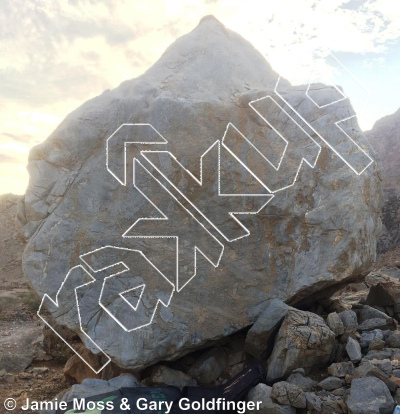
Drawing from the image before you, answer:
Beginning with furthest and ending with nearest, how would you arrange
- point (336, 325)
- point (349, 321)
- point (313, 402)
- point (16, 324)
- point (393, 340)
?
point (16, 324) < point (349, 321) < point (336, 325) < point (393, 340) < point (313, 402)

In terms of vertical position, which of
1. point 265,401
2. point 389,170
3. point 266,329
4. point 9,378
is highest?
point 389,170

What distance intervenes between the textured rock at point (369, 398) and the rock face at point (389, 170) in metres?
9.54

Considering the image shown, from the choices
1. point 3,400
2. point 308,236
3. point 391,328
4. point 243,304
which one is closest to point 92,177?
point 243,304

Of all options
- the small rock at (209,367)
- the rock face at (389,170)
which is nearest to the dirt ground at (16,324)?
the small rock at (209,367)

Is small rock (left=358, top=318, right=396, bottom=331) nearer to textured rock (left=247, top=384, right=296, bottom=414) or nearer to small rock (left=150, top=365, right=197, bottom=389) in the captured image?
textured rock (left=247, top=384, right=296, bottom=414)

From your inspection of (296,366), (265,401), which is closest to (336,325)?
(296,366)

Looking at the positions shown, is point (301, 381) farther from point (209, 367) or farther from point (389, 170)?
point (389, 170)

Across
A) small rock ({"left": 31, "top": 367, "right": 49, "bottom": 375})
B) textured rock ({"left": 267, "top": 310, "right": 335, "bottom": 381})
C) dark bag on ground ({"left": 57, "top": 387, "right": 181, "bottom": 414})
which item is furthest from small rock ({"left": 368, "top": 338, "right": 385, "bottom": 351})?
small rock ({"left": 31, "top": 367, "right": 49, "bottom": 375})

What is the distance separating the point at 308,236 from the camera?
4.56 meters

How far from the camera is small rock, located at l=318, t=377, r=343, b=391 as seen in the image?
3.77 meters

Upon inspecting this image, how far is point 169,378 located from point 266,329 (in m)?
1.28

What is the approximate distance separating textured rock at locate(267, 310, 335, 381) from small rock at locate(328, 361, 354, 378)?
0.66 feet

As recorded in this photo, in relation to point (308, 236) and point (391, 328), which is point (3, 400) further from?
point (391, 328)

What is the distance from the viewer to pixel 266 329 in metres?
4.31
